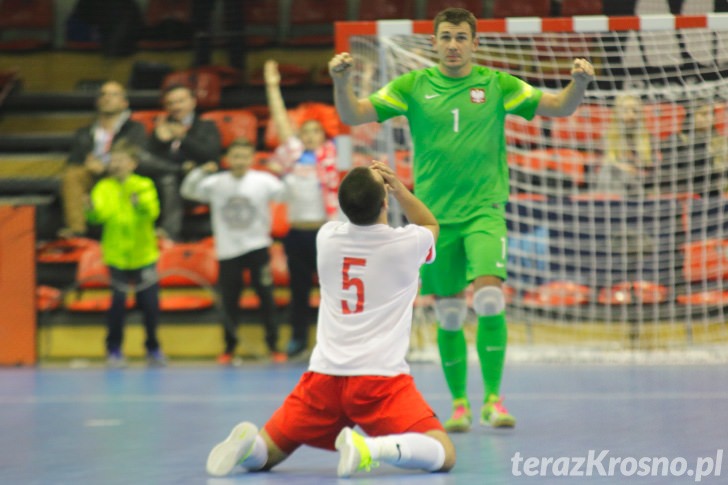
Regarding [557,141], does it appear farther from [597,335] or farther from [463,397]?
[463,397]

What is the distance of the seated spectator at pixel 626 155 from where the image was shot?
9.50 m

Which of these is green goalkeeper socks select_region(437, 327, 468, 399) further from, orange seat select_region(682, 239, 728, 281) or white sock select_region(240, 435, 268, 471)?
orange seat select_region(682, 239, 728, 281)

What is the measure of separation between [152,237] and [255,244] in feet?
3.00

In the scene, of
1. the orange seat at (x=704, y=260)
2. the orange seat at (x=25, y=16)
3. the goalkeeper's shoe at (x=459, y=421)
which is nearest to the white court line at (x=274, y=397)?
the goalkeeper's shoe at (x=459, y=421)

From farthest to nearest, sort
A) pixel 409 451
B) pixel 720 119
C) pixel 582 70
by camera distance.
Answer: pixel 720 119, pixel 582 70, pixel 409 451

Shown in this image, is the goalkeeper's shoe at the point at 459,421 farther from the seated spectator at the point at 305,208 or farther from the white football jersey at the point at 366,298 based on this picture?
the seated spectator at the point at 305,208

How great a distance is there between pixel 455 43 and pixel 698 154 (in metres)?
4.30

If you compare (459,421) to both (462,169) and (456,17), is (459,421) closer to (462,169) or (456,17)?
(462,169)

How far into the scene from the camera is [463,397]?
575 centimetres

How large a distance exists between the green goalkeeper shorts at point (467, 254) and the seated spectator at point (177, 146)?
208 inches

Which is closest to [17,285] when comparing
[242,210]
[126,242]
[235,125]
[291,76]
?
[126,242]

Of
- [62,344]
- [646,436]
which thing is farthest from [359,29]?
[62,344]

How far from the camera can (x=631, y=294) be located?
940 cm

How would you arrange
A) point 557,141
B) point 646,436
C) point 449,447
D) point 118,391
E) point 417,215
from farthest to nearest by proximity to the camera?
point 557,141
point 118,391
point 646,436
point 417,215
point 449,447
